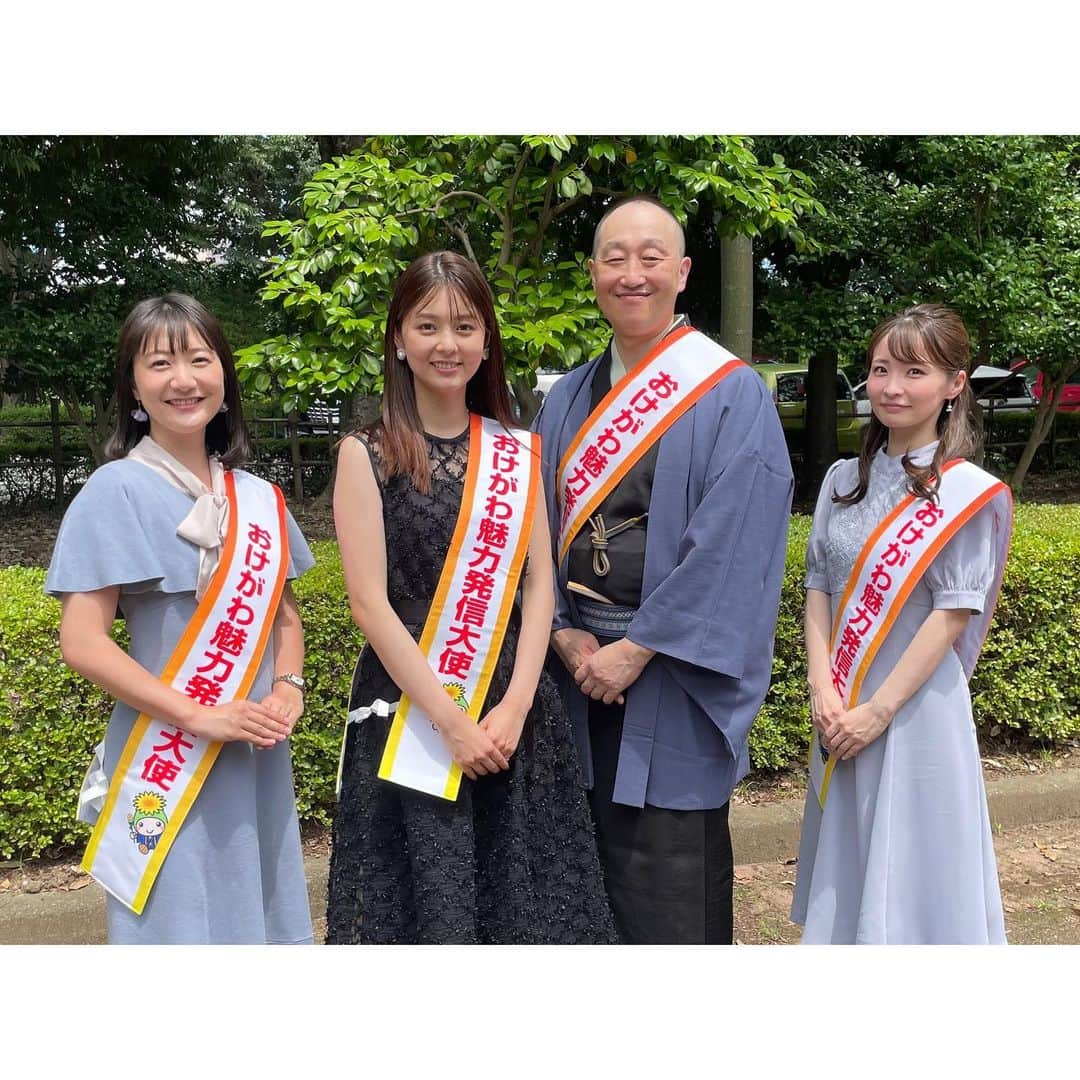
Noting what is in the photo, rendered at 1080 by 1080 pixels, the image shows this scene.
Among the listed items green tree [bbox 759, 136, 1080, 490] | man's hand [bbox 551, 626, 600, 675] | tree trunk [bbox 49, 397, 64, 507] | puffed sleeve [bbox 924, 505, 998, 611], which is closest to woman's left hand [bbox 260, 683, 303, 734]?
man's hand [bbox 551, 626, 600, 675]

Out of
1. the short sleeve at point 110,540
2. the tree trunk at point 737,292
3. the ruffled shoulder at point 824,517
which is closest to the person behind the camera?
the short sleeve at point 110,540

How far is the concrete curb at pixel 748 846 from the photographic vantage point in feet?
11.5

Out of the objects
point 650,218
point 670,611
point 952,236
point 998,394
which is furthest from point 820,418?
point 670,611

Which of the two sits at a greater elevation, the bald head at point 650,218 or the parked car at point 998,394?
the bald head at point 650,218

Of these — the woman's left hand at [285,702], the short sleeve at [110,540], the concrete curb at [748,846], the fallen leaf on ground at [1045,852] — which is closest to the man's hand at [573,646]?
the woman's left hand at [285,702]

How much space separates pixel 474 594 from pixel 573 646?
1.15 feet

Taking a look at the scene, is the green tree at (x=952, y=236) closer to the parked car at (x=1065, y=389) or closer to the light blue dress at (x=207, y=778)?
the light blue dress at (x=207, y=778)

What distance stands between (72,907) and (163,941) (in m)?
1.51

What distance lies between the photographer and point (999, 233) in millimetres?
7758

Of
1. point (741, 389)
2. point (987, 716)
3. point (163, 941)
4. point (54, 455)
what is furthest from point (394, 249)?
point (54, 455)

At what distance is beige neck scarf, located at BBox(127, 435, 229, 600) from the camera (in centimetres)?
229

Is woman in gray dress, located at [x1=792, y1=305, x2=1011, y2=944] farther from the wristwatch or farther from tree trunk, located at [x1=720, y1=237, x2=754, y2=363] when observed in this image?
tree trunk, located at [x1=720, y1=237, x2=754, y2=363]

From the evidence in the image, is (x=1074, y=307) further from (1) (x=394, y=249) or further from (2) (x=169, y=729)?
(2) (x=169, y=729)

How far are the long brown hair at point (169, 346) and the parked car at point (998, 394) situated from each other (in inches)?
475
